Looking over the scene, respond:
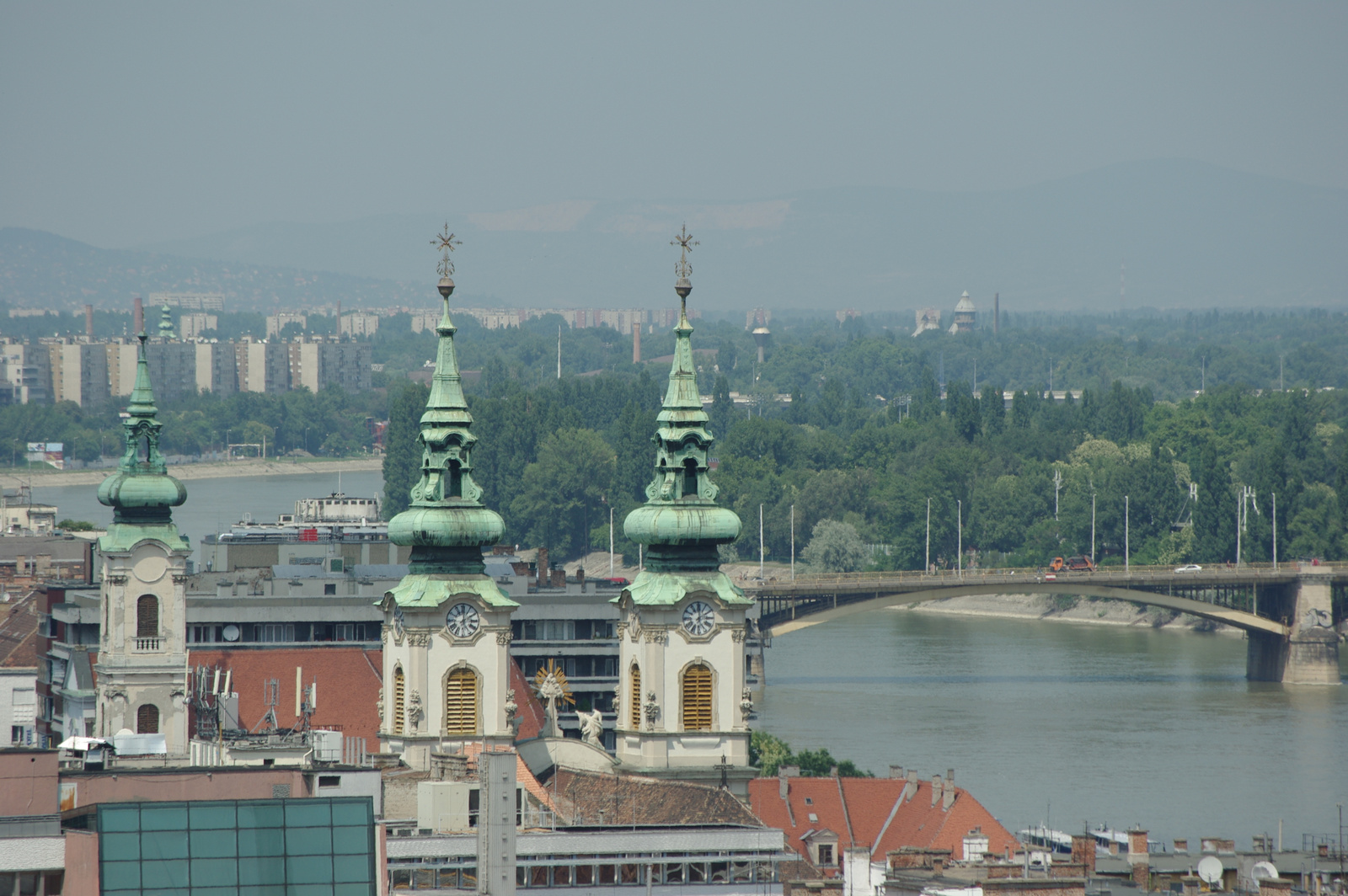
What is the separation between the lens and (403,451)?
6363 inches

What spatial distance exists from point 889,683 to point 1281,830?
3273 cm

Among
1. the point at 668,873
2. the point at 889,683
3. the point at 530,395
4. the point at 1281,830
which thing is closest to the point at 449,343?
the point at 668,873

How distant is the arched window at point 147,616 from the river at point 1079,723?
1890 cm

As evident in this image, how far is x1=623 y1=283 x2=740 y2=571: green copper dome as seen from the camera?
157 ft

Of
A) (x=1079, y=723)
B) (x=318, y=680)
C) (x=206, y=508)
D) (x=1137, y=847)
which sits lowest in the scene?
(x=1079, y=723)

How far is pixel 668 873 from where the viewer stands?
41906mm

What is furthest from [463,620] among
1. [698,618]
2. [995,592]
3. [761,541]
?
[761,541]

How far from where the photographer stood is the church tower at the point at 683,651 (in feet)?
156

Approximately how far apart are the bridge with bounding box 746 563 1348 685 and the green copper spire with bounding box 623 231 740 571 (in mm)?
53113

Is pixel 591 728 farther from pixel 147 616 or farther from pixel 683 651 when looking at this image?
pixel 147 616

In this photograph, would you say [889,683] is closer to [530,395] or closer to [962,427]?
[962,427]

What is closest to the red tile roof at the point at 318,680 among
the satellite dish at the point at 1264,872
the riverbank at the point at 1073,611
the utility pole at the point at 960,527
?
the satellite dish at the point at 1264,872

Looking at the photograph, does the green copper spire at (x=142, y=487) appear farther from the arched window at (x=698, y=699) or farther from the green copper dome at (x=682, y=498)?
the arched window at (x=698, y=699)

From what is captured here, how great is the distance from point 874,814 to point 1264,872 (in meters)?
11.4
